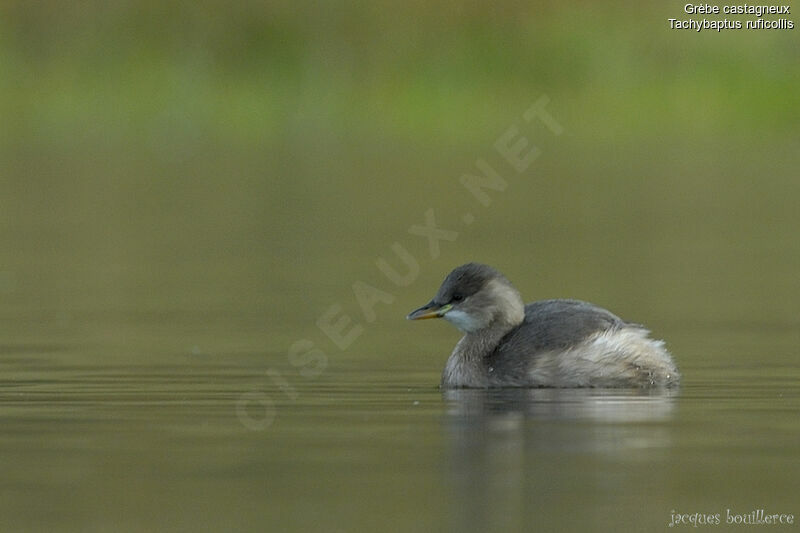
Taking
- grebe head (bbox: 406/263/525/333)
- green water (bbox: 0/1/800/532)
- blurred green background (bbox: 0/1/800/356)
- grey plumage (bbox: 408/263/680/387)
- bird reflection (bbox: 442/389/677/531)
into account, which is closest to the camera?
bird reflection (bbox: 442/389/677/531)

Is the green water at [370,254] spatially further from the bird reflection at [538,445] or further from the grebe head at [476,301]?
the grebe head at [476,301]

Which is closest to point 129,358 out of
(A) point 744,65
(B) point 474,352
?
(B) point 474,352

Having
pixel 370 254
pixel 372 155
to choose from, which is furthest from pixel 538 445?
pixel 372 155

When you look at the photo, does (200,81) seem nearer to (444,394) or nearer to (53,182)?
(53,182)

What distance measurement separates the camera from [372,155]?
125 feet

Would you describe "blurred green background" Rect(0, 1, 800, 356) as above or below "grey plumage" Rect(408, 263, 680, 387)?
above

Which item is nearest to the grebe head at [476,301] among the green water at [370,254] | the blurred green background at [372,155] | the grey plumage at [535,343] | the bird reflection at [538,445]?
the grey plumage at [535,343]

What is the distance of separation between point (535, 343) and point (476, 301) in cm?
51

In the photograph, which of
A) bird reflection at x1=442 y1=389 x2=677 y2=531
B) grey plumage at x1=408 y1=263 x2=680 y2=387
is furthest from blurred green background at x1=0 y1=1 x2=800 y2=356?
bird reflection at x1=442 y1=389 x2=677 y2=531

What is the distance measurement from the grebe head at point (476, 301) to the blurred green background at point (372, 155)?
1646 mm

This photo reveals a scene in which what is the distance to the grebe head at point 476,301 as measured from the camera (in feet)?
41.2

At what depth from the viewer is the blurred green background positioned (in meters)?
18.2

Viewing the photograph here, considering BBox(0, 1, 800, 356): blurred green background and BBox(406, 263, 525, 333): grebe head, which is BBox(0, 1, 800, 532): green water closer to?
BBox(0, 1, 800, 356): blurred green background

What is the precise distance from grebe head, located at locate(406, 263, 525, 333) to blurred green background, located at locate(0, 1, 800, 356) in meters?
1.65
